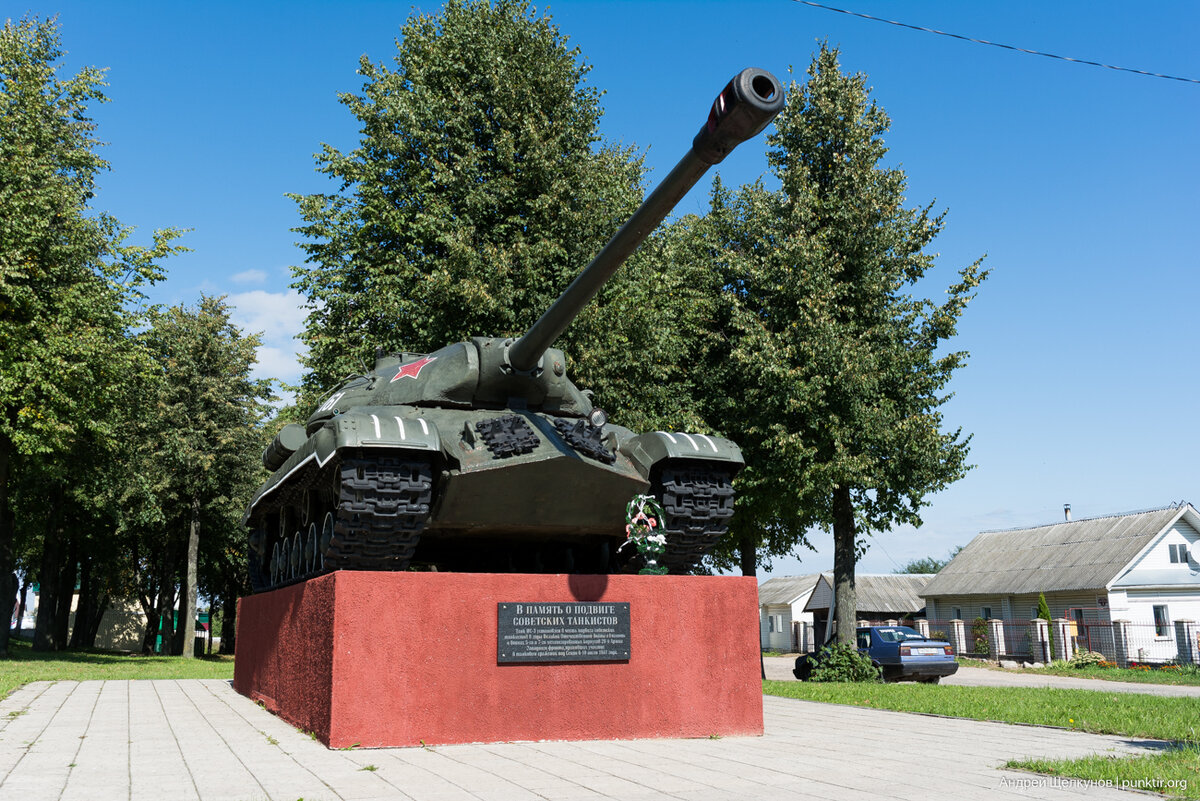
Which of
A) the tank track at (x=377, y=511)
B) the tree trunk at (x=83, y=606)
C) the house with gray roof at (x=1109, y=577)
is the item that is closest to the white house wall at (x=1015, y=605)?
the house with gray roof at (x=1109, y=577)

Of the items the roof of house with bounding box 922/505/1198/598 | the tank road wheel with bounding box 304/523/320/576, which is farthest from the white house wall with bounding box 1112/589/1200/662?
the tank road wheel with bounding box 304/523/320/576

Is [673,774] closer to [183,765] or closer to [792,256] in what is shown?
[183,765]

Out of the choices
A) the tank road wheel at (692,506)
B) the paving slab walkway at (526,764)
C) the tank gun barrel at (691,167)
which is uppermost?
the tank gun barrel at (691,167)

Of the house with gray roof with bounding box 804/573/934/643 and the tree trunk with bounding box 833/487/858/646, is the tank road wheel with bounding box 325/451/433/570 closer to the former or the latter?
the tree trunk with bounding box 833/487/858/646

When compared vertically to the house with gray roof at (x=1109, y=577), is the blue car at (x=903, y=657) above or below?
below

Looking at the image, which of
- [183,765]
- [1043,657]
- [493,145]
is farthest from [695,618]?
→ [1043,657]

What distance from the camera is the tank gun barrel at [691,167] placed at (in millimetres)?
5449

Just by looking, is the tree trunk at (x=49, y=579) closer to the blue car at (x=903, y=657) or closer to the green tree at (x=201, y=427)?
the green tree at (x=201, y=427)

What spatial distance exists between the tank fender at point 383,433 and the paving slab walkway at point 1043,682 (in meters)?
13.4

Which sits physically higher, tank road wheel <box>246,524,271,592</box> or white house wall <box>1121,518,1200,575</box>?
white house wall <box>1121,518,1200,575</box>

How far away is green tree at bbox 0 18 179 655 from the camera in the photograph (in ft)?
63.5

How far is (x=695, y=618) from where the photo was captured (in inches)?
353

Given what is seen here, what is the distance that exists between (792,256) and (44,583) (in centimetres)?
2463

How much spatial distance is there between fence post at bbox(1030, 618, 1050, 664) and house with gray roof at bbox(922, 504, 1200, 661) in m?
0.91
